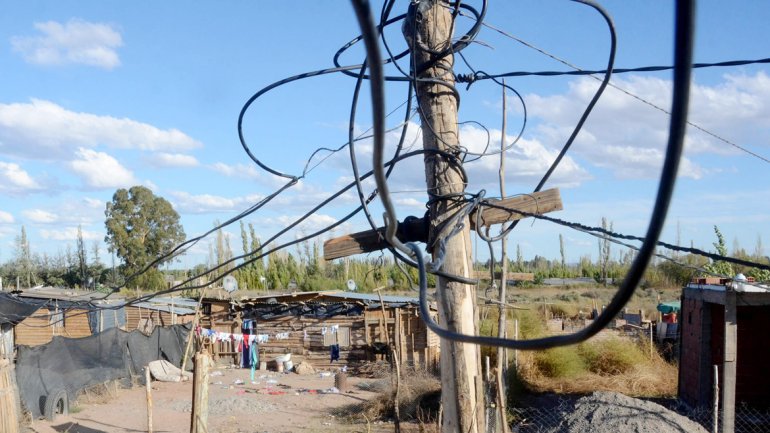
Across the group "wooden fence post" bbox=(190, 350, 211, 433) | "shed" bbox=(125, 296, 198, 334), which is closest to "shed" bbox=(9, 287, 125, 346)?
"shed" bbox=(125, 296, 198, 334)

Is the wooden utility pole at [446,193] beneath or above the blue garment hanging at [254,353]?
above

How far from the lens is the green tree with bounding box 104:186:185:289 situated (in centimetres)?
4903

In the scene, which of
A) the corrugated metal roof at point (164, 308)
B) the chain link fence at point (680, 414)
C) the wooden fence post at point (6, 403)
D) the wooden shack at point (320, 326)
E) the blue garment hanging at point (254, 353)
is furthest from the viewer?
the corrugated metal roof at point (164, 308)

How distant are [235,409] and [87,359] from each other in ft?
14.5

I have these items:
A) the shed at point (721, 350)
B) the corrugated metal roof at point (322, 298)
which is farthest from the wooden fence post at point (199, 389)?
the corrugated metal roof at point (322, 298)

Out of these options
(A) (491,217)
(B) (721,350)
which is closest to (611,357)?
(B) (721,350)

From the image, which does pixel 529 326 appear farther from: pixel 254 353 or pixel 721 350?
pixel 254 353

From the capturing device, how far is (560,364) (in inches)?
785

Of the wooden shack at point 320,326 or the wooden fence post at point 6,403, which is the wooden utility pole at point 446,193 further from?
the wooden shack at point 320,326

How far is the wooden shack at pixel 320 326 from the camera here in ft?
86.1

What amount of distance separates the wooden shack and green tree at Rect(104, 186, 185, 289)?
2162 centimetres

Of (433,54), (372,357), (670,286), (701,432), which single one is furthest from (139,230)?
(433,54)

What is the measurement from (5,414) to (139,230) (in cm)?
4061

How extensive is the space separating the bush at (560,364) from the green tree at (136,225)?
33979 millimetres
